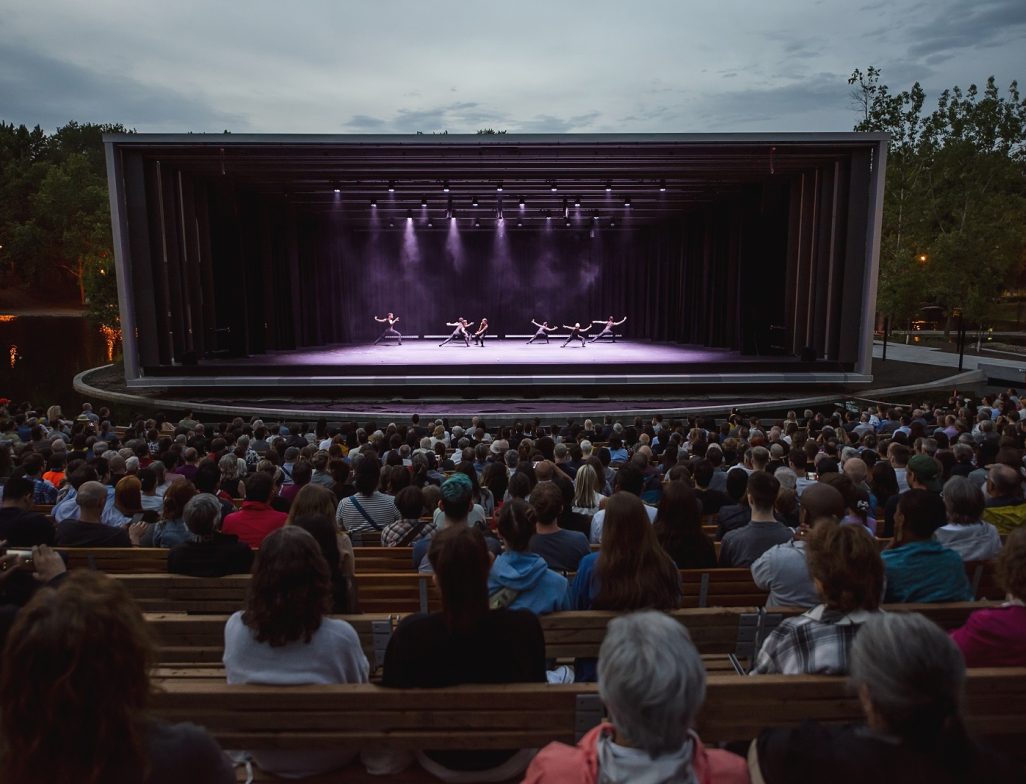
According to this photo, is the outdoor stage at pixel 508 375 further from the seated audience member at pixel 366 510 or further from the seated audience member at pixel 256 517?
the seated audience member at pixel 256 517

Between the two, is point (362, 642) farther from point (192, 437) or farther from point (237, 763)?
point (192, 437)

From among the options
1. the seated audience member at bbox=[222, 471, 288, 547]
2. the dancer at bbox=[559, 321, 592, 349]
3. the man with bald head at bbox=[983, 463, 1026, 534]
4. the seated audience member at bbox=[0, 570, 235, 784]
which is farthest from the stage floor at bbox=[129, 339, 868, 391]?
the seated audience member at bbox=[0, 570, 235, 784]

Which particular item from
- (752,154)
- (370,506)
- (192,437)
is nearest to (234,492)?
(370,506)

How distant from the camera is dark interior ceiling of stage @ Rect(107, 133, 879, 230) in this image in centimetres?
1412

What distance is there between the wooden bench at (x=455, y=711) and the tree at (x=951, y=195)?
26.5 meters

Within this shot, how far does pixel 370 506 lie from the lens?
463 cm

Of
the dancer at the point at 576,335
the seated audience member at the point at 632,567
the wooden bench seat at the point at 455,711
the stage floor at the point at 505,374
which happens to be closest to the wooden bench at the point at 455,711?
the wooden bench seat at the point at 455,711

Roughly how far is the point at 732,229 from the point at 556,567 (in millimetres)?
18608

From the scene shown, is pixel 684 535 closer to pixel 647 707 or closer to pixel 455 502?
pixel 455 502

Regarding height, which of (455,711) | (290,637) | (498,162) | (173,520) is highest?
(498,162)

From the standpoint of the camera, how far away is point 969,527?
343cm

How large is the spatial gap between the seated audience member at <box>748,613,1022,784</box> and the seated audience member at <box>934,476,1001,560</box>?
2439 millimetres

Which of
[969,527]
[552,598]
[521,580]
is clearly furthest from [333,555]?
[969,527]

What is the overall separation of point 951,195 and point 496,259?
18250 millimetres
